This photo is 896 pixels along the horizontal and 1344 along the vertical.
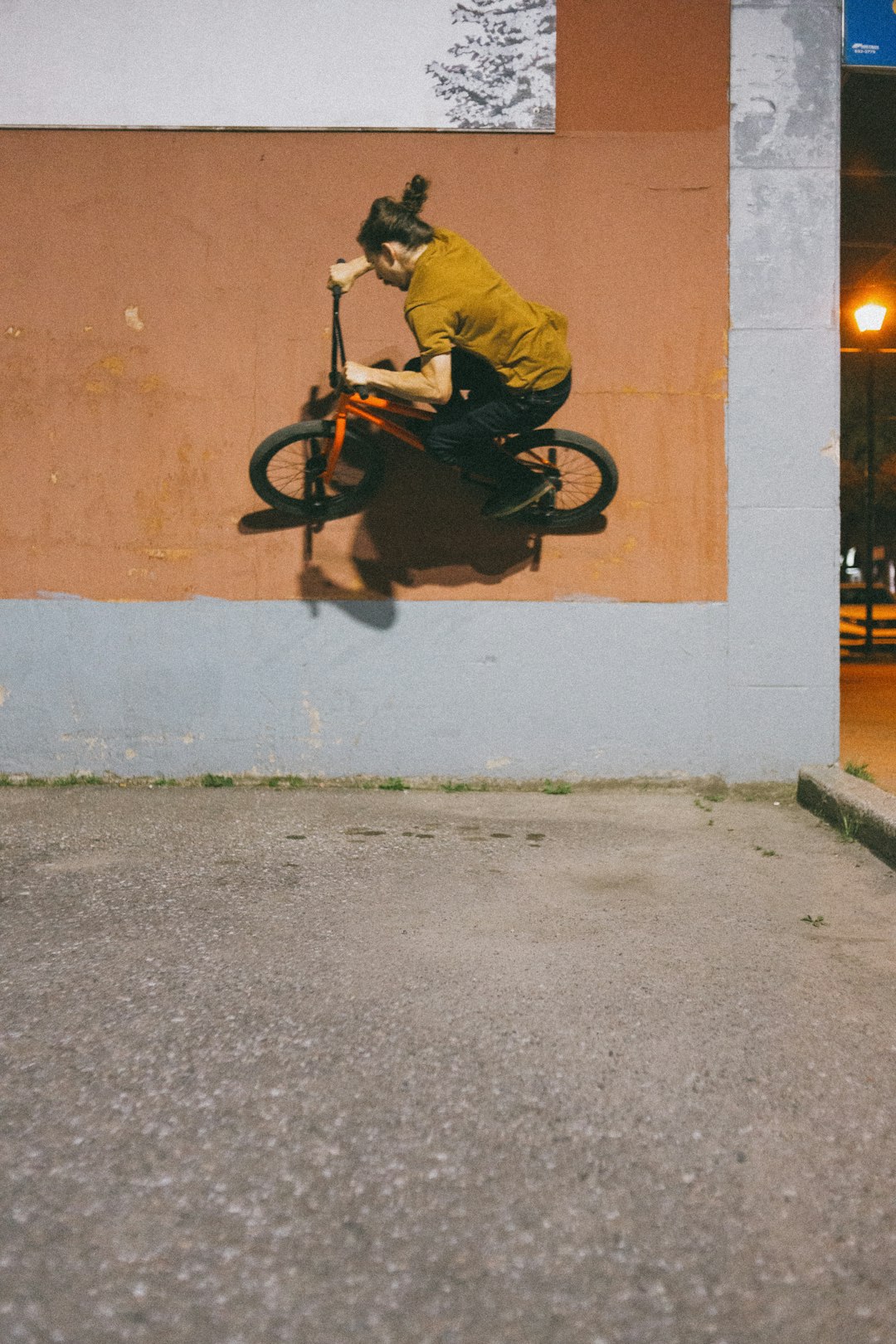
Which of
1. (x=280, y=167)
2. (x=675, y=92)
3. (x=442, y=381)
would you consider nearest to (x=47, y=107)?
(x=280, y=167)

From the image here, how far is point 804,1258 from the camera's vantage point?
1.94m

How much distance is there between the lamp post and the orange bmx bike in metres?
6.04

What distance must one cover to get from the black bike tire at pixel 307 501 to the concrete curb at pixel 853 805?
3.15 meters

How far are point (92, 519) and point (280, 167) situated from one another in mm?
2418

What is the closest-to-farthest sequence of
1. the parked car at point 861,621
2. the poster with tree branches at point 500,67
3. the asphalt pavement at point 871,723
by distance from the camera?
the poster with tree branches at point 500,67 < the asphalt pavement at point 871,723 < the parked car at point 861,621

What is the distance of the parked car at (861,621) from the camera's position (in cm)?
1850

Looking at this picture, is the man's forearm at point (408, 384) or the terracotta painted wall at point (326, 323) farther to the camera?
the terracotta painted wall at point (326, 323)

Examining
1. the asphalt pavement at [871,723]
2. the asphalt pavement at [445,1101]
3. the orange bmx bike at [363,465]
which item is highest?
the orange bmx bike at [363,465]

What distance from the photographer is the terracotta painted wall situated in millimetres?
6035

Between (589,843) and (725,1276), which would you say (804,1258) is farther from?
(589,843)

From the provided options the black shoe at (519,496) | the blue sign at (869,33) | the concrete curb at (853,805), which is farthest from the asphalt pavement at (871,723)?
the blue sign at (869,33)

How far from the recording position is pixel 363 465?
6.03 metres

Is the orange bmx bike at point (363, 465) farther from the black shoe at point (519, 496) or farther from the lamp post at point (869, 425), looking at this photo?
the lamp post at point (869, 425)

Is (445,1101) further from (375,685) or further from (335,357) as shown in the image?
(335,357)
